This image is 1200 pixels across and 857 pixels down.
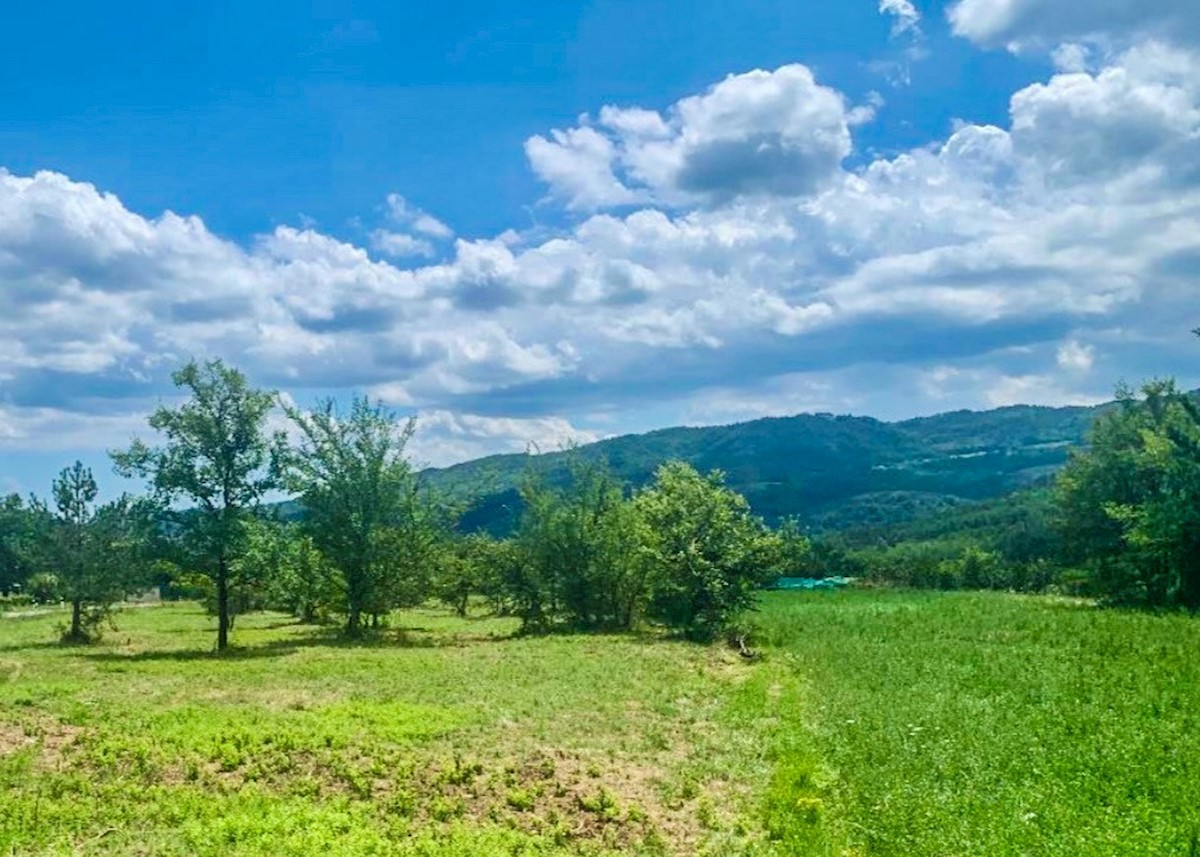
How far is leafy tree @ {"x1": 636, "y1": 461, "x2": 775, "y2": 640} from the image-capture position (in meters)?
48.3

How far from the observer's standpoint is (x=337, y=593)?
52.0 metres

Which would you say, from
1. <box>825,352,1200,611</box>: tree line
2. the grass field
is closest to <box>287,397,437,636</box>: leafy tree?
the grass field

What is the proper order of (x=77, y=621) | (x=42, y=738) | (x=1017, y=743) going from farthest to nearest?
(x=77, y=621) < (x=42, y=738) < (x=1017, y=743)

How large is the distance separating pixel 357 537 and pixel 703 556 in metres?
18.9

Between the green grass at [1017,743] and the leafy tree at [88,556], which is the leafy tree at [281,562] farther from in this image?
the green grass at [1017,743]

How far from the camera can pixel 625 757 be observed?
19.0m

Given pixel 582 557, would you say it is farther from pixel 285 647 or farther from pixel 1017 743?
pixel 1017 743

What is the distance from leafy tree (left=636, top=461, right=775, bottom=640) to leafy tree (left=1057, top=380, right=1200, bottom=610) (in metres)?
19.9

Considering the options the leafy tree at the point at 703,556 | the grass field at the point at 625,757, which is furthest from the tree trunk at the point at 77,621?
the leafy tree at the point at 703,556

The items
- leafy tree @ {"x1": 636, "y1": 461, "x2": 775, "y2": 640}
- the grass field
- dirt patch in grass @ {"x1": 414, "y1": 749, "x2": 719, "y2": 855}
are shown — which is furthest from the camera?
leafy tree @ {"x1": 636, "y1": 461, "x2": 775, "y2": 640}

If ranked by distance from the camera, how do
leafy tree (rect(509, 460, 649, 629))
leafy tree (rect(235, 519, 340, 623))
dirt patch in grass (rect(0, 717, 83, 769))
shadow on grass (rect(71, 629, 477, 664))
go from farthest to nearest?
leafy tree (rect(509, 460, 649, 629)) → leafy tree (rect(235, 519, 340, 623)) → shadow on grass (rect(71, 629, 477, 664)) → dirt patch in grass (rect(0, 717, 83, 769))

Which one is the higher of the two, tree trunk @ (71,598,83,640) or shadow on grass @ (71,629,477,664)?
tree trunk @ (71,598,83,640)

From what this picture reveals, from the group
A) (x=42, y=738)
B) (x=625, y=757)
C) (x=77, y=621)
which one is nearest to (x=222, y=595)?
(x=77, y=621)

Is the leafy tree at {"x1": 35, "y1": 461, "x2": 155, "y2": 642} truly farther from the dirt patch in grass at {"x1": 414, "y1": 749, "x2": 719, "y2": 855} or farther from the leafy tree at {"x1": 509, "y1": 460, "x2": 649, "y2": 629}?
the dirt patch in grass at {"x1": 414, "y1": 749, "x2": 719, "y2": 855}
